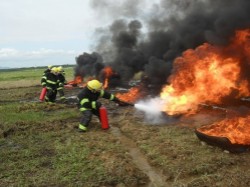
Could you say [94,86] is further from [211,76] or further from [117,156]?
[211,76]

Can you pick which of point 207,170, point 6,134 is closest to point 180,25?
point 6,134

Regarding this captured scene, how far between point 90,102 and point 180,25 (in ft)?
37.9

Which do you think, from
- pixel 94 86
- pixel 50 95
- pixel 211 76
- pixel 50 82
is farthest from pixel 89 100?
pixel 50 95

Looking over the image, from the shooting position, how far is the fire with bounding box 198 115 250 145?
9.26 m

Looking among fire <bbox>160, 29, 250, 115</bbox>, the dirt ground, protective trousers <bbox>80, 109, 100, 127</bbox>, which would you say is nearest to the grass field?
the dirt ground

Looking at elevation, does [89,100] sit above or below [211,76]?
below

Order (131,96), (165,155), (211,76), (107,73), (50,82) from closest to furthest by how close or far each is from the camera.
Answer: (165,155) → (211,76) → (50,82) → (131,96) → (107,73)

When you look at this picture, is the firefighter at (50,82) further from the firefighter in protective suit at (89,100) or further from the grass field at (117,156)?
the firefighter in protective suit at (89,100)

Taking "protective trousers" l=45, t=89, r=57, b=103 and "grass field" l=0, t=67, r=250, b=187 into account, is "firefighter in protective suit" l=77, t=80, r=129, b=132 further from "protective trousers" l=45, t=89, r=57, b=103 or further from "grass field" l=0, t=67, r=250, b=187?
"protective trousers" l=45, t=89, r=57, b=103

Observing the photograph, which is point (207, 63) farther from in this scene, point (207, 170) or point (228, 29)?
point (207, 170)

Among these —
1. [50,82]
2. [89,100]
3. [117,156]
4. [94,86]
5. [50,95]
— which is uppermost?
[94,86]

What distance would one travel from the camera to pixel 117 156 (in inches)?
377

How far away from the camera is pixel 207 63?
A: 1533cm

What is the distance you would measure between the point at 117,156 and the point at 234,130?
10.8 feet
